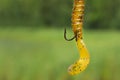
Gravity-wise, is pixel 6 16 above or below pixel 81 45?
below

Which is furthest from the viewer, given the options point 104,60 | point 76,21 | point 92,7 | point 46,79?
point 92,7

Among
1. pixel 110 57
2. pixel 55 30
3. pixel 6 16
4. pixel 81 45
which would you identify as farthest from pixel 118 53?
pixel 6 16

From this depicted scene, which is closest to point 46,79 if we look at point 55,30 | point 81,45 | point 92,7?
point 81,45

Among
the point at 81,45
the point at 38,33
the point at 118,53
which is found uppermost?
the point at 81,45

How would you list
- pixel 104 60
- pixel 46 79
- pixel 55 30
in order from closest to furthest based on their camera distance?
pixel 46 79 < pixel 104 60 < pixel 55 30

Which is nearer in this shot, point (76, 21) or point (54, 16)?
point (76, 21)

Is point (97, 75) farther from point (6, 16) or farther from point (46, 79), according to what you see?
point (6, 16)
